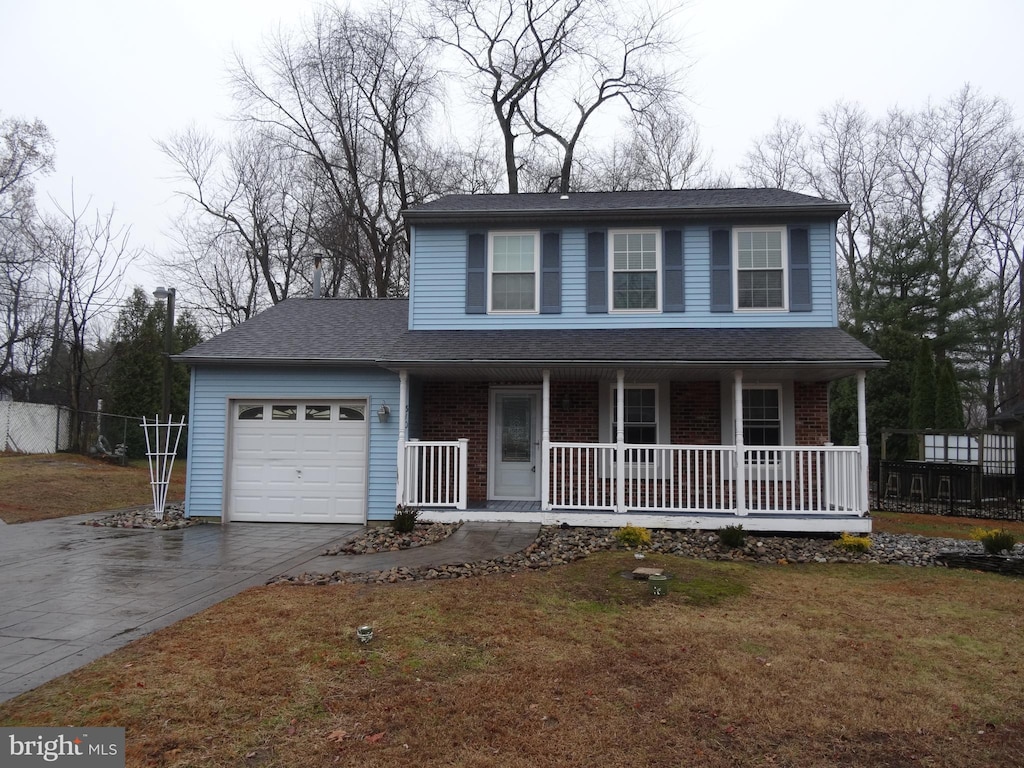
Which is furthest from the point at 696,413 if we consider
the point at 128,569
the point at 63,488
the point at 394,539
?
the point at 63,488

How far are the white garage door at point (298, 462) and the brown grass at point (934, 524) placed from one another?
28.9 ft

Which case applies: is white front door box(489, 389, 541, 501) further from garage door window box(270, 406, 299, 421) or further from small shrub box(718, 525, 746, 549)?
small shrub box(718, 525, 746, 549)

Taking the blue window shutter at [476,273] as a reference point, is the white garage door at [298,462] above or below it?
below

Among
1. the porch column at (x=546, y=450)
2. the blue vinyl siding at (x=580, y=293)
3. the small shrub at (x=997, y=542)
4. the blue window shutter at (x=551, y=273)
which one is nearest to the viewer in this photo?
the small shrub at (x=997, y=542)

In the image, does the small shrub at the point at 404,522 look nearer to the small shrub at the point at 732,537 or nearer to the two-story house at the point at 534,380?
the two-story house at the point at 534,380

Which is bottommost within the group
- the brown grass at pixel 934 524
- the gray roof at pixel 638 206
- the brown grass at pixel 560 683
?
the brown grass at pixel 934 524

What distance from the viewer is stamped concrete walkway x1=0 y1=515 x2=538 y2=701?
4.70 meters

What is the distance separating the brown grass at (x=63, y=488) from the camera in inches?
507

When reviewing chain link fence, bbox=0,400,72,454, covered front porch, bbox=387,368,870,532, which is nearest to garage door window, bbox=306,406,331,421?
covered front porch, bbox=387,368,870,532

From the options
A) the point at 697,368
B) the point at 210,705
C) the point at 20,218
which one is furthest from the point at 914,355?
the point at 20,218

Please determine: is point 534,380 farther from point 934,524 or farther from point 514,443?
point 934,524

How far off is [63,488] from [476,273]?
444 inches

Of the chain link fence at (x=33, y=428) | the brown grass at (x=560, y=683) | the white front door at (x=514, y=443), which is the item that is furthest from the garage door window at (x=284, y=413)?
the chain link fence at (x=33, y=428)

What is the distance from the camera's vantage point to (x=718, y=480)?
416 inches
